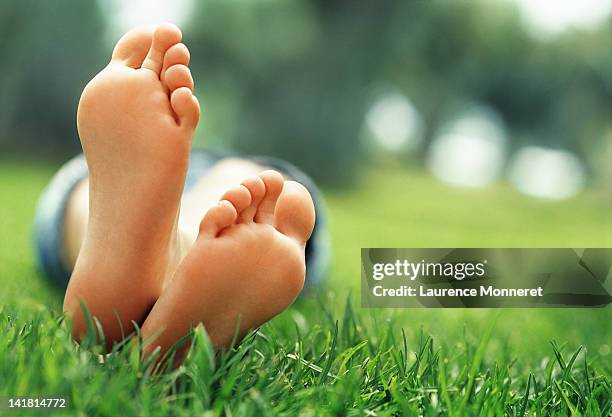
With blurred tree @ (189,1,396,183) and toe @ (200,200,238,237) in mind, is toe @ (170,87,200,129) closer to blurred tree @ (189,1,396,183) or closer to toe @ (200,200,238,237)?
toe @ (200,200,238,237)

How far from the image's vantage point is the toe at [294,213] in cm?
65

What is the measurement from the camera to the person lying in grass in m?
0.62

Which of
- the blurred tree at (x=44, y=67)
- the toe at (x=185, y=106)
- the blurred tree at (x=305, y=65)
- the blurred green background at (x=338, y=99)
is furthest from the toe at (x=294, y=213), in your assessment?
the blurred tree at (x=305, y=65)

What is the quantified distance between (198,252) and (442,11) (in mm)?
7071

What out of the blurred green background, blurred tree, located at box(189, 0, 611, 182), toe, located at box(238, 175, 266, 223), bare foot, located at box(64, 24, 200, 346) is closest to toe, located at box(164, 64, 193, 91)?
bare foot, located at box(64, 24, 200, 346)

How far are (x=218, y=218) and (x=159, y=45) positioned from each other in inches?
7.1

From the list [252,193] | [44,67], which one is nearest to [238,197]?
[252,193]

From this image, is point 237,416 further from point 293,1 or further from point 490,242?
point 293,1

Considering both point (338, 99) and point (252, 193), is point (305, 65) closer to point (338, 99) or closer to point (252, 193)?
point (338, 99)

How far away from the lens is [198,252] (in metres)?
0.62

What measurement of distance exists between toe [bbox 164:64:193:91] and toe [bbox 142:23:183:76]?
0.02 m

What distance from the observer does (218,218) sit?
0.62 m

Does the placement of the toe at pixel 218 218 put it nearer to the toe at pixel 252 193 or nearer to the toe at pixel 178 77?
the toe at pixel 252 193

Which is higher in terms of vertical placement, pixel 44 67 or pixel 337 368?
pixel 44 67
